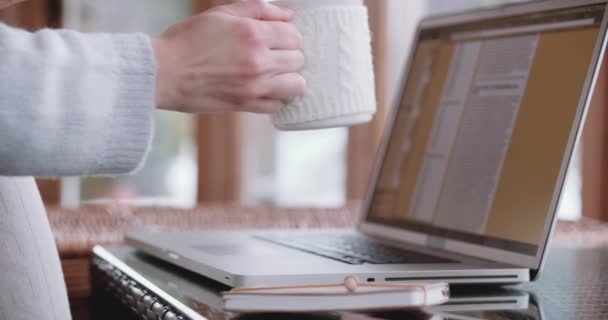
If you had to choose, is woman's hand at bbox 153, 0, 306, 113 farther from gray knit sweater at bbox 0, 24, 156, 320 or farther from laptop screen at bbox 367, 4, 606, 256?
laptop screen at bbox 367, 4, 606, 256

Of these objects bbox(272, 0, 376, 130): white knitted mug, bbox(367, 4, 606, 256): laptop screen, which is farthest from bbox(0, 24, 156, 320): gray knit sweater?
bbox(367, 4, 606, 256): laptop screen

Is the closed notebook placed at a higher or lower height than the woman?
lower

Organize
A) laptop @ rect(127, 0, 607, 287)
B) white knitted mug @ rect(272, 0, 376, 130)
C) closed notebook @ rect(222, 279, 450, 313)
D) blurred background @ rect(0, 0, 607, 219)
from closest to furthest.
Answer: closed notebook @ rect(222, 279, 450, 313)
white knitted mug @ rect(272, 0, 376, 130)
laptop @ rect(127, 0, 607, 287)
blurred background @ rect(0, 0, 607, 219)

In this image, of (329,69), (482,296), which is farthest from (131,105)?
(482,296)

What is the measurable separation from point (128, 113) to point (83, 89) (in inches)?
1.2

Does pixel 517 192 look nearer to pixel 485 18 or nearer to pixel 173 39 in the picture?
pixel 485 18

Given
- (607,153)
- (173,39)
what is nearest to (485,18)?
(173,39)

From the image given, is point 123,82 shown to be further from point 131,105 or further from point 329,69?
point 329,69

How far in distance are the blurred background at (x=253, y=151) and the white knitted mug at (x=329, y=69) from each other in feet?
6.10

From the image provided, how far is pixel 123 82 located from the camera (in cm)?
53

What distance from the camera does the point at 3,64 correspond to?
19.6 inches

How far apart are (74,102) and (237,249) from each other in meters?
0.36

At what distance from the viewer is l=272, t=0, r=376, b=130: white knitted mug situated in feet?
1.95

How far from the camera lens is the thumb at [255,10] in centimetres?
57
